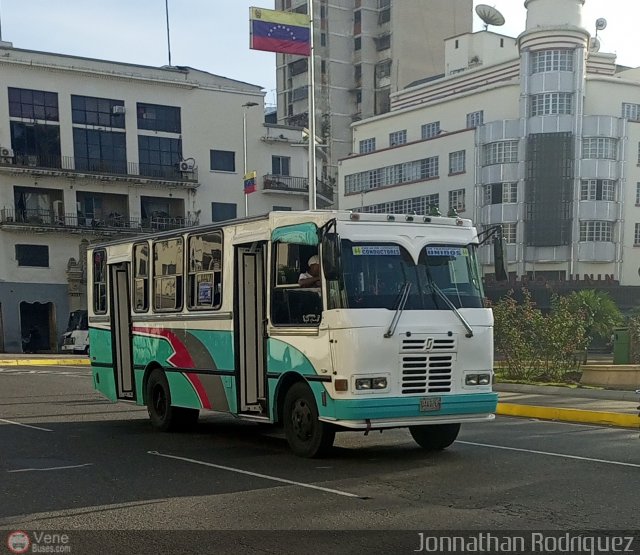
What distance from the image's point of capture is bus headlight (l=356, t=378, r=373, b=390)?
8812 mm

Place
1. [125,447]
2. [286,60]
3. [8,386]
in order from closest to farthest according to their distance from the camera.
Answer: [125,447], [8,386], [286,60]

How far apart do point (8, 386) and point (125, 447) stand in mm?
11165

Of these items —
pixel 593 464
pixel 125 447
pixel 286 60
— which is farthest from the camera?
pixel 286 60

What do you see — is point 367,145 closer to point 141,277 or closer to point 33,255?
point 33,255

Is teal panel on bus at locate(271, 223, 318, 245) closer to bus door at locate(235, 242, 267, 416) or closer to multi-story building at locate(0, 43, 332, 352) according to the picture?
bus door at locate(235, 242, 267, 416)

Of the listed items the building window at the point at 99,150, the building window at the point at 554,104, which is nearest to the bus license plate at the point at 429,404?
the building window at the point at 554,104

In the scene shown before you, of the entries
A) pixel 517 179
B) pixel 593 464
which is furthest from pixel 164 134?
pixel 593 464

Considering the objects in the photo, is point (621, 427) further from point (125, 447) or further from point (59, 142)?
point (59, 142)

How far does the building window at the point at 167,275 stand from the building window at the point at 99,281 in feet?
5.68

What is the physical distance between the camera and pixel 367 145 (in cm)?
6506

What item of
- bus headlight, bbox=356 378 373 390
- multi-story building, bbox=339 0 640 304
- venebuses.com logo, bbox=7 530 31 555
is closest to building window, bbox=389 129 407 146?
multi-story building, bbox=339 0 640 304

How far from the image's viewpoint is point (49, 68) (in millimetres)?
51500

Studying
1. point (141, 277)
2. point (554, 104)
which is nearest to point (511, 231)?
point (554, 104)

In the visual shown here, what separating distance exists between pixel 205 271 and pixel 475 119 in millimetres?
47405
